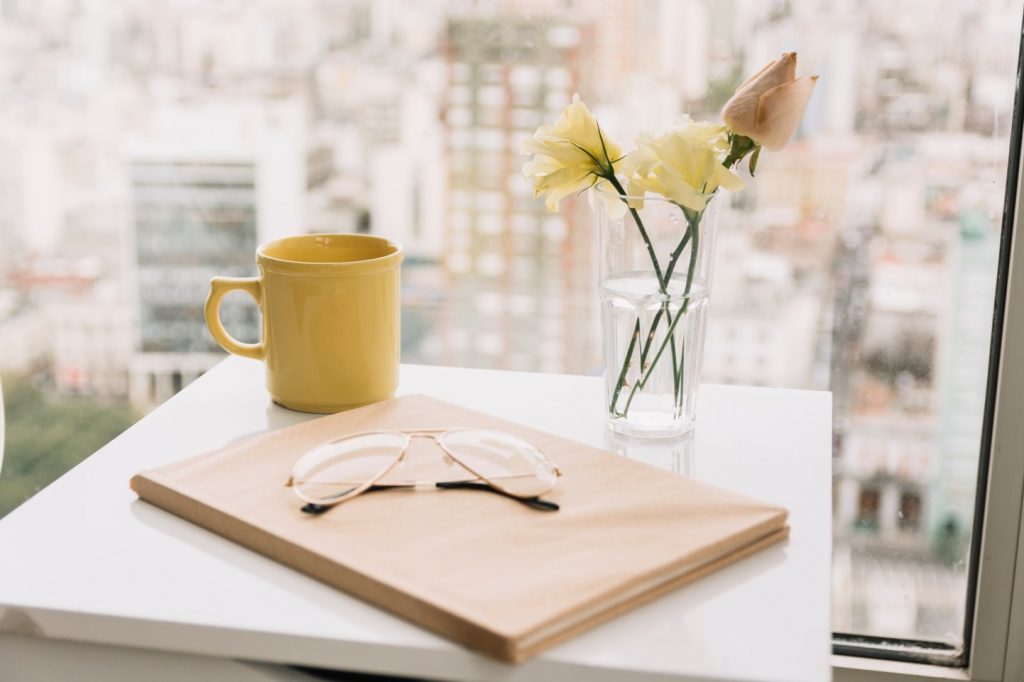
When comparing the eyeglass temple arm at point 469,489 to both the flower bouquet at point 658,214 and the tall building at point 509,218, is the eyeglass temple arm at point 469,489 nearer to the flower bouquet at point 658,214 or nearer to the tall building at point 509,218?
the flower bouquet at point 658,214

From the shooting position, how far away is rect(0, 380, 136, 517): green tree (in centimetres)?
160

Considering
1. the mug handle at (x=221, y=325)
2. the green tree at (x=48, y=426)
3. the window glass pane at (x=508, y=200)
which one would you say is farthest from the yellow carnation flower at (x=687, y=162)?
the green tree at (x=48, y=426)

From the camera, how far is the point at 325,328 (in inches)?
38.2

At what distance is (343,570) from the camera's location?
69cm

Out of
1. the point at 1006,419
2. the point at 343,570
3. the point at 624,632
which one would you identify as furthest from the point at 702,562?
the point at 1006,419

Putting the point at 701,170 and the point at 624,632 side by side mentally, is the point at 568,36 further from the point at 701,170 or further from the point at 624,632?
the point at 624,632

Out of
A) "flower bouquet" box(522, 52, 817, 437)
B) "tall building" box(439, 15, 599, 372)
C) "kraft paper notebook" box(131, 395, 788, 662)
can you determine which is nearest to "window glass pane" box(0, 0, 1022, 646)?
"tall building" box(439, 15, 599, 372)

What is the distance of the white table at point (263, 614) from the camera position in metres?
0.63

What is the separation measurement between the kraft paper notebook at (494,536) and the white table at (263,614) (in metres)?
0.01

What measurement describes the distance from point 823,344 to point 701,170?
2.00 ft

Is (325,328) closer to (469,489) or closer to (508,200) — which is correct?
(469,489)

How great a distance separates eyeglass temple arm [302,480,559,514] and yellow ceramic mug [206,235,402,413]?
208 mm

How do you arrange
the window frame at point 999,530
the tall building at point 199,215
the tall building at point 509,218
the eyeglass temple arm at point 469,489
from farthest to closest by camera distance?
the tall building at point 199,215, the tall building at point 509,218, the window frame at point 999,530, the eyeglass temple arm at point 469,489

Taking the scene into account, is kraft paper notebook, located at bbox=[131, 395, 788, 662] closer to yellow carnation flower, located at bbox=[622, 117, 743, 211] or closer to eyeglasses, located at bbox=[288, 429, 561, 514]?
eyeglasses, located at bbox=[288, 429, 561, 514]
